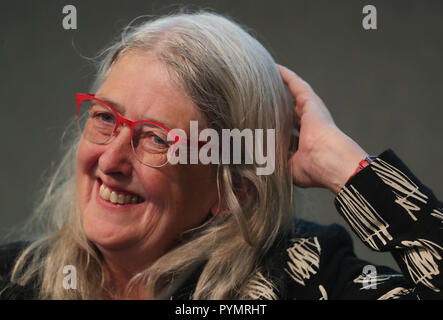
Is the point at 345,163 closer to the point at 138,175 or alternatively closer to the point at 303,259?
the point at 303,259

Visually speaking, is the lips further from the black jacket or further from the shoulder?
the shoulder

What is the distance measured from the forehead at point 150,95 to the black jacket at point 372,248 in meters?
0.45

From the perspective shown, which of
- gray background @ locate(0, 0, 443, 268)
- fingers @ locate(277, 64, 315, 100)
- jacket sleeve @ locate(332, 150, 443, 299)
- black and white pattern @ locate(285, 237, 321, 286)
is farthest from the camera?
gray background @ locate(0, 0, 443, 268)

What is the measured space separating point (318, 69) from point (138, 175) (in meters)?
1.03

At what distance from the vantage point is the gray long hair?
4.36ft

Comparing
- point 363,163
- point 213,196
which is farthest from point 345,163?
point 213,196

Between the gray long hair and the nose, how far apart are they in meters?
0.21

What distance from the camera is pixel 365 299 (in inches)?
48.9

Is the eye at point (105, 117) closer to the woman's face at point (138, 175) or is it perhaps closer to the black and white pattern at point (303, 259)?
the woman's face at point (138, 175)

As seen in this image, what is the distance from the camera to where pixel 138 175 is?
4.13 ft

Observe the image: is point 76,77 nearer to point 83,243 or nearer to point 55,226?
point 55,226

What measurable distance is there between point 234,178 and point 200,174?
0.42 ft

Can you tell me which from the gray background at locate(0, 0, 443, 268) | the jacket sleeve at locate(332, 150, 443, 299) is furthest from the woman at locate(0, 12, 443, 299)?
the gray background at locate(0, 0, 443, 268)
